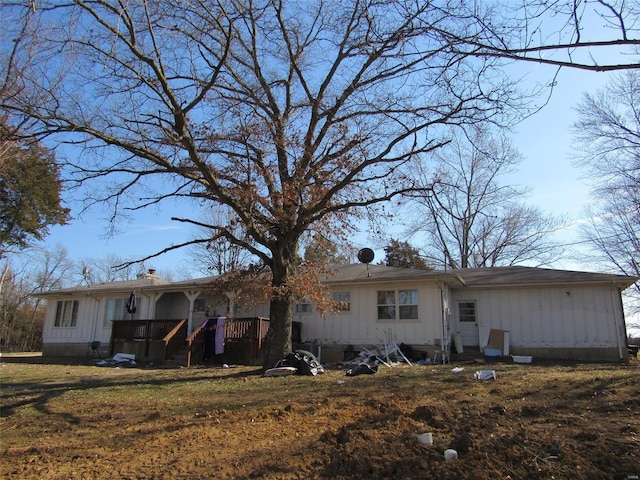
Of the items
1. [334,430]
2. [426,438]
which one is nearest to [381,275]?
[334,430]

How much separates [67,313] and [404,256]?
21077 millimetres

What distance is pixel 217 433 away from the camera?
5.62 m

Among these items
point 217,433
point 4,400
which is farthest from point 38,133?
point 217,433

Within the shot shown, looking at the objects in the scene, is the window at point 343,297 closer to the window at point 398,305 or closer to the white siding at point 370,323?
the white siding at point 370,323

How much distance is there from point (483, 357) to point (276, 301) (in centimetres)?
756

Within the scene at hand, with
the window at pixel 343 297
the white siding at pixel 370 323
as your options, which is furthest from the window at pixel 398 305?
the window at pixel 343 297

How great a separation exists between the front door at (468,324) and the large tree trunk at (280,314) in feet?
25.6

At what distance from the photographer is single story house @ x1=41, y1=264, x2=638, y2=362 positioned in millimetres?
14820

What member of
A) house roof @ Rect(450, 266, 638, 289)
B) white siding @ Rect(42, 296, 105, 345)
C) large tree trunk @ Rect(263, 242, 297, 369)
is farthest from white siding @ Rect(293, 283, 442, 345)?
white siding @ Rect(42, 296, 105, 345)

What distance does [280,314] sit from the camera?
12.1 meters

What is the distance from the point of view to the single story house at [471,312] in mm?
14820

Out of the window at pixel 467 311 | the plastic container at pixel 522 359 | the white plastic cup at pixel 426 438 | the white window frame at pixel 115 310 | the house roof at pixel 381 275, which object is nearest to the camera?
the white plastic cup at pixel 426 438

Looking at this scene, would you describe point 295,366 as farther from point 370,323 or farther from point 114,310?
point 114,310

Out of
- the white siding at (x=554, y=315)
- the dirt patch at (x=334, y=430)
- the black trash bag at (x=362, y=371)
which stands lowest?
the dirt patch at (x=334, y=430)
